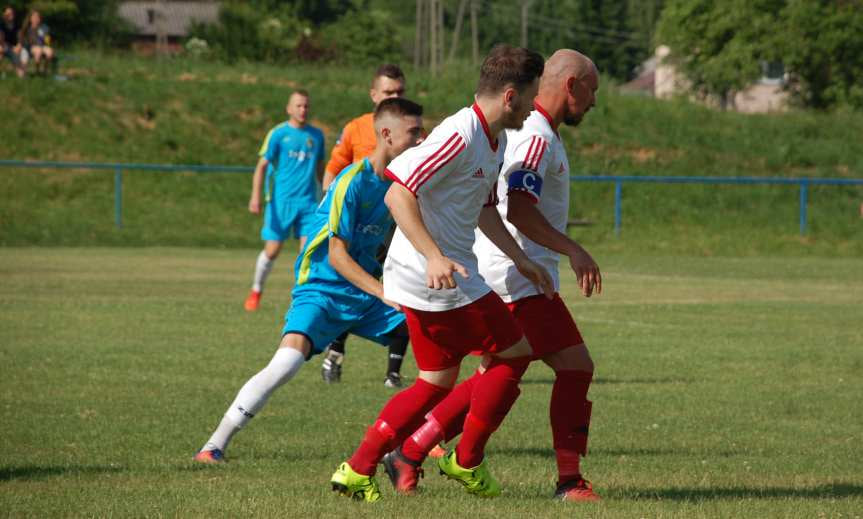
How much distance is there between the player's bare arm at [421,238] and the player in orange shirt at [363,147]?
4.16 metres

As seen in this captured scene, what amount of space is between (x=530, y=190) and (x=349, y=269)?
2.98ft

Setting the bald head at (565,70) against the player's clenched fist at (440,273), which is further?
the bald head at (565,70)

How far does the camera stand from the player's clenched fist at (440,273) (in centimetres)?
486

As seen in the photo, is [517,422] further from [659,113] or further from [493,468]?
[659,113]

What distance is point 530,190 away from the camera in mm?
5617

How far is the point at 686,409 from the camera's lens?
348 inches

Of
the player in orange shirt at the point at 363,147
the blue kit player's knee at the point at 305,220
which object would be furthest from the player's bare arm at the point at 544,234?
the blue kit player's knee at the point at 305,220

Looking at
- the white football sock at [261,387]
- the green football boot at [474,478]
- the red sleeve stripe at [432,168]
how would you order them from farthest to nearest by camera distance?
the white football sock at [261,387] < the green football boot at [474,478] < the red sleeve stripe at [432,168]

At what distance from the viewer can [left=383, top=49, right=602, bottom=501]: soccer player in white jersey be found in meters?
5.79

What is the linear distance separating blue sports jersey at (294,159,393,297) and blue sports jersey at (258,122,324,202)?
8.06 meters

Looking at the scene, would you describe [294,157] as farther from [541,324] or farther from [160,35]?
[160,35]

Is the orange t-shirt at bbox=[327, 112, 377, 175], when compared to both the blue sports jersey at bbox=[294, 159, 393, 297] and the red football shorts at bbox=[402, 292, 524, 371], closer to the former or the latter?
the blue sports jersey at bbox=[294, 159, 393, 297]

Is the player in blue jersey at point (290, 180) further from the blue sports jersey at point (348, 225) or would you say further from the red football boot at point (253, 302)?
the blue sports jersey at point (348, 225)

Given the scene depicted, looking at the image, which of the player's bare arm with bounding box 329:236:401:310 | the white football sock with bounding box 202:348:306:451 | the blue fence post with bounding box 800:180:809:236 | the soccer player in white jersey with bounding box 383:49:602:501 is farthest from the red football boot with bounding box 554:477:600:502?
the blue fence post with bounding box 800:180:809:236
